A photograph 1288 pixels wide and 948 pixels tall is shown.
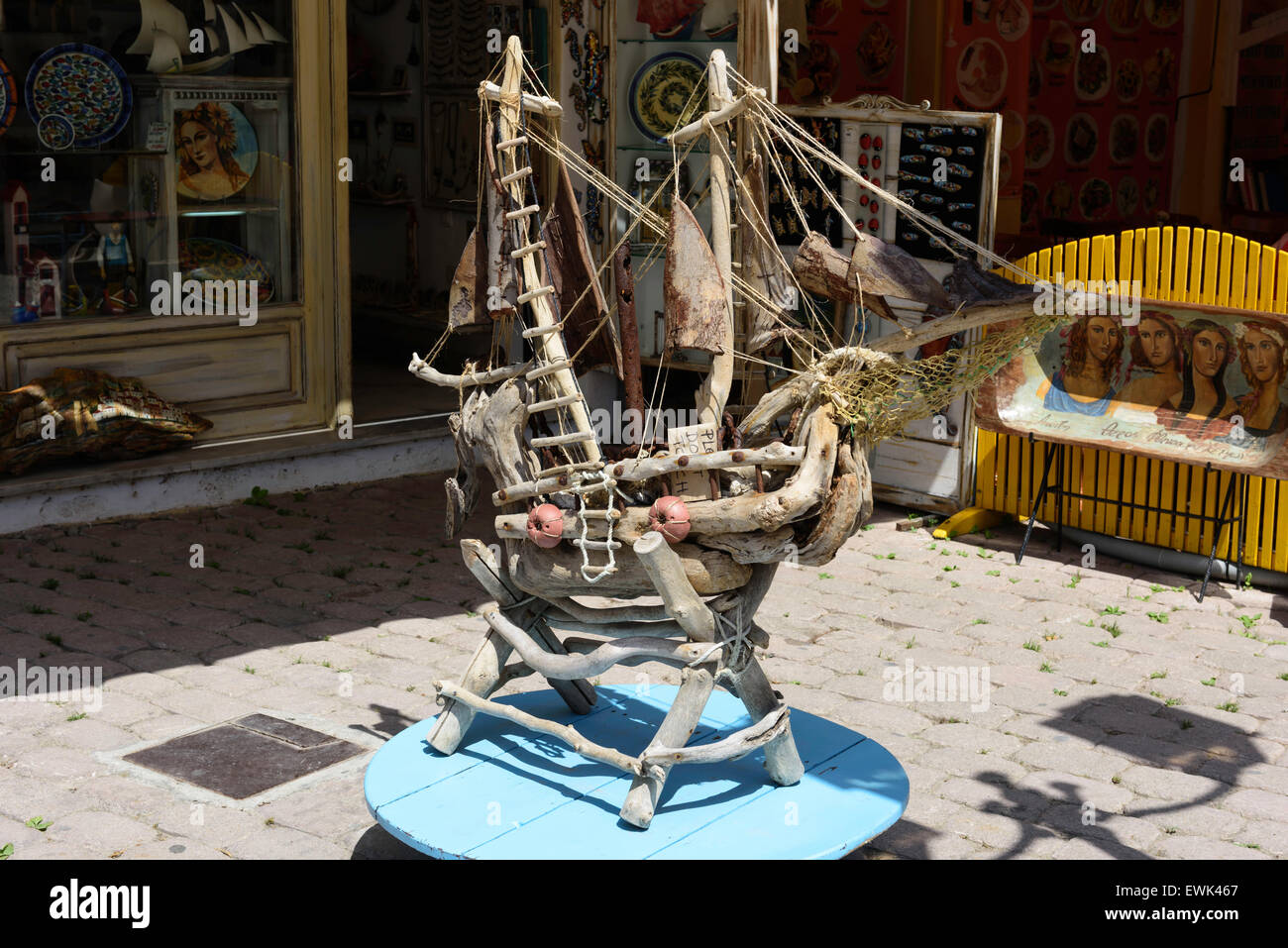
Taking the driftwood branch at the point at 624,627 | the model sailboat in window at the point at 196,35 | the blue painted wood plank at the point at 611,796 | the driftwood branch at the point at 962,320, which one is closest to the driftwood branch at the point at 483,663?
the blue painted wood plank at the point at 611,796

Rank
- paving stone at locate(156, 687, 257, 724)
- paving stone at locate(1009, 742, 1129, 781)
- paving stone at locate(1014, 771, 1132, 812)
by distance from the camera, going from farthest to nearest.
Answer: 1. paving stone at locate(156, 687, 257, 724)
2. paving stone at locate(1009, 742, 1129, 781)
3. paving stone at locate(1014, 771, 1132, 812)

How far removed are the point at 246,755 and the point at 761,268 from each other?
314 centimetres

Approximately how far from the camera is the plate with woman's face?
33.0ft

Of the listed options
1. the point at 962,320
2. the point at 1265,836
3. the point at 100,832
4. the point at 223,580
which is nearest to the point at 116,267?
the point at 223,580

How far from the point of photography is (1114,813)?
580 cm

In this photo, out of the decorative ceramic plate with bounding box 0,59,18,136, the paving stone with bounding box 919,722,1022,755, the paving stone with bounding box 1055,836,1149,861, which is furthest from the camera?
the decorative ceramic plate with bounding box 0,59,18,136

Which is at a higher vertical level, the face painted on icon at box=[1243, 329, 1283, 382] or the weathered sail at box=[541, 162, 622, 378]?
the weathered sail at box=[541, 162, 622, 378]

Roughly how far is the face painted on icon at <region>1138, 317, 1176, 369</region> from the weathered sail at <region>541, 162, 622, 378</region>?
4760 mm

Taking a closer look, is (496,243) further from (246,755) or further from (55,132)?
(55,132)

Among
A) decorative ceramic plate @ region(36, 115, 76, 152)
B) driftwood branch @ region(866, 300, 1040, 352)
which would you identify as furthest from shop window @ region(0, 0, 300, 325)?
driftwood branch @ region(866, 300, 1040, 352)

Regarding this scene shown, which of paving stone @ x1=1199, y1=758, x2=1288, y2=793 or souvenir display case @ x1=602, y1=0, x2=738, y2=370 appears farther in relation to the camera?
souvenir display case @ x1=602, y1=0, x2=738, y2=370

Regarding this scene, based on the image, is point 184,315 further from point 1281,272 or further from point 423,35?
point 1281,272

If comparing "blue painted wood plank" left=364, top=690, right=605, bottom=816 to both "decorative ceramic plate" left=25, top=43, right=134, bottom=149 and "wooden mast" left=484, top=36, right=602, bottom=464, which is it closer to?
"wooden mast" left=484, top=36, right=602, bottom=464

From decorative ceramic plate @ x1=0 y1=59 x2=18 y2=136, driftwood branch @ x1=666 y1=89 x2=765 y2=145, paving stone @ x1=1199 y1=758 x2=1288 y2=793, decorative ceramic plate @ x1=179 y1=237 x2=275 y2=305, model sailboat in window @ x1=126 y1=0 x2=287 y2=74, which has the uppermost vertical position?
model sailboat in window @ x1=126 y1=0 x2=287 y2=74
